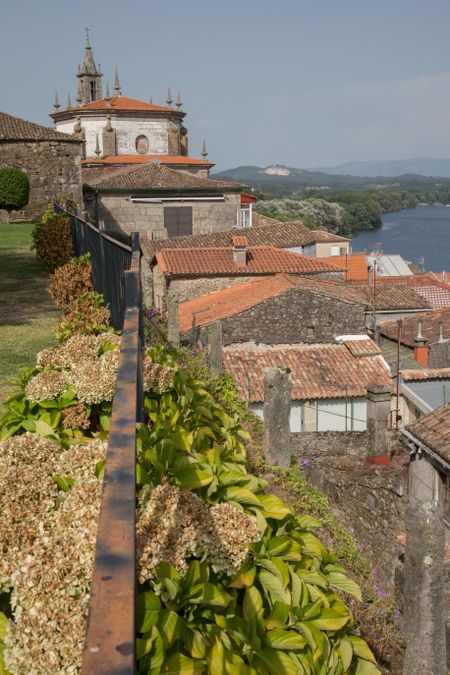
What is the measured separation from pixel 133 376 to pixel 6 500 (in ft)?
2.16

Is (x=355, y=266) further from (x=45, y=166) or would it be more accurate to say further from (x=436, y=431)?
(x=436, y=431)

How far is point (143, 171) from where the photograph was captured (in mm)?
39375

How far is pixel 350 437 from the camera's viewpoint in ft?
58.0

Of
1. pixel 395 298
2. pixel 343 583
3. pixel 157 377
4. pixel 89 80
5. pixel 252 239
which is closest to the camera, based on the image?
pixel 343 583

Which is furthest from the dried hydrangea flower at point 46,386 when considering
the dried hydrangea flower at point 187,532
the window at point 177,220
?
the window at point 177,220

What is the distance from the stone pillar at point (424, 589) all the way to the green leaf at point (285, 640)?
6.42ft

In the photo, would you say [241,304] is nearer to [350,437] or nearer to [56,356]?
[350,437]

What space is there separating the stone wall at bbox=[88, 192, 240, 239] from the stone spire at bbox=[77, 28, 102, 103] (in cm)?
3262

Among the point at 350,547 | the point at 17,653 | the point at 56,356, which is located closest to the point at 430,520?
the point at 350,547

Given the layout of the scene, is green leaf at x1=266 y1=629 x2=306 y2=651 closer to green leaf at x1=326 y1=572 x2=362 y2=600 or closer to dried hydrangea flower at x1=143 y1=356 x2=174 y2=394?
green leaf at x1=326 y1=572 x2=362 y2=600

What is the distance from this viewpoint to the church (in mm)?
37469

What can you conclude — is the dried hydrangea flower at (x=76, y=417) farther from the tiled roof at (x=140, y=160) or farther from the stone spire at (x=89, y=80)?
the stone spire at (x=89, y=80)

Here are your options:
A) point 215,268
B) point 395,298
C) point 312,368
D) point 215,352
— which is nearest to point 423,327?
point 395,298

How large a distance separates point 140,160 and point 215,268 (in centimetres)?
2537
